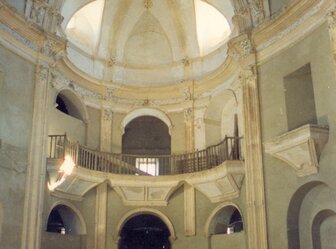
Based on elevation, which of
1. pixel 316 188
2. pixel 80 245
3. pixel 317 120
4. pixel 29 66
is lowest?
pixel 80 245

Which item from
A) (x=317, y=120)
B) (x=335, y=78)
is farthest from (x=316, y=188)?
(x=335, y=78)

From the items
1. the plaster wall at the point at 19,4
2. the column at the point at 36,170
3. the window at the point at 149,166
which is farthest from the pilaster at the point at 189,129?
the plaster wall at the point at 19,4

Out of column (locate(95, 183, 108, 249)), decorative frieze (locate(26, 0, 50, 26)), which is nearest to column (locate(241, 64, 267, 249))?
column (locate(95, 183, 108, 249))

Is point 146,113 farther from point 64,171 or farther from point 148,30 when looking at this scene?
point 64,171

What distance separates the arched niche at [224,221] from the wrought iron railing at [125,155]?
65.1 inches

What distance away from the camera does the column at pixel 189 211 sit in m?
18.7

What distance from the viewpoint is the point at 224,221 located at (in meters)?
18.8

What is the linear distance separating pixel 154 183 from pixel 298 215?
245 inches

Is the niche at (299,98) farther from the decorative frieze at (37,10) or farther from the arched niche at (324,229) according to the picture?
the decorative frieze at (37,10)

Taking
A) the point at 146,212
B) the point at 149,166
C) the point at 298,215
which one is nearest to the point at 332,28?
the point at 298,215

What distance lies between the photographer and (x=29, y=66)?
16297 millimetres

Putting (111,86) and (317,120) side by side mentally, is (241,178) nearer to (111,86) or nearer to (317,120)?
(317,120)

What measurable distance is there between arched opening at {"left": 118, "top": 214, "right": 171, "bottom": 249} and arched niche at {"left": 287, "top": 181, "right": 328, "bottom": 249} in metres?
7.80

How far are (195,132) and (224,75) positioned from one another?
2597 millimetres
